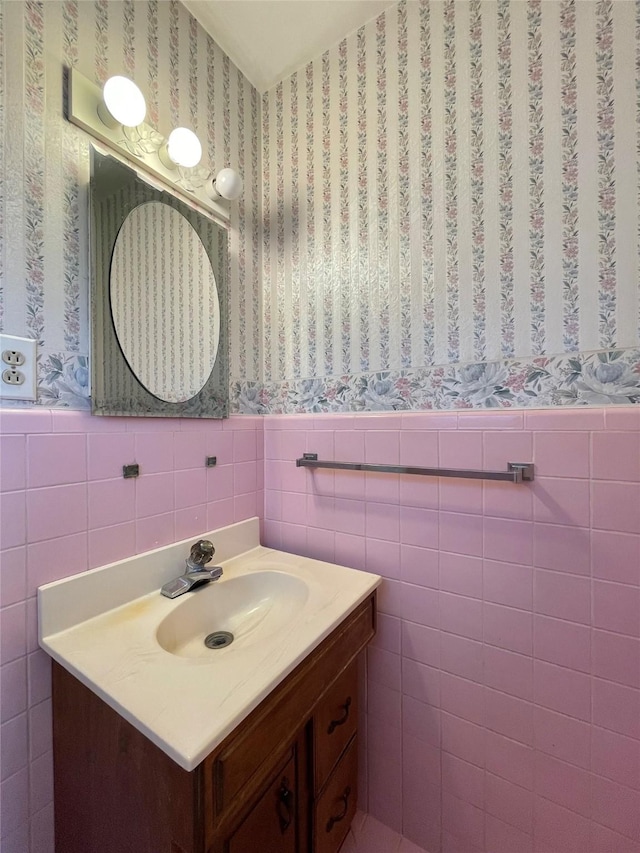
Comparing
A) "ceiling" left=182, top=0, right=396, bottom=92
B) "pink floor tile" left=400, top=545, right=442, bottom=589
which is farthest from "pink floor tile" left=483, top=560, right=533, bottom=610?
"ceiling" left=182, top=0, right=396, bottom=92

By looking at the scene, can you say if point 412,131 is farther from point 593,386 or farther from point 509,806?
point 509,806

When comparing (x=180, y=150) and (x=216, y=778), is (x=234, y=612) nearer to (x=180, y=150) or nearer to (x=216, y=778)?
(x=216, y=778)

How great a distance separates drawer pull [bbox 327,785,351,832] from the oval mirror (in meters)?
1.21

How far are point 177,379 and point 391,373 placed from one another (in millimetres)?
643

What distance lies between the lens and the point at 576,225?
31.1 inches

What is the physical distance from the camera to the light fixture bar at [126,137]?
762 millimetres

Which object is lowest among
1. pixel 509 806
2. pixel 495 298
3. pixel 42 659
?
pixel 509 806

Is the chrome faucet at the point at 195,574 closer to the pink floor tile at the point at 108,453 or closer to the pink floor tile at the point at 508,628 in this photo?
the pink floor tile at the point at 108,453

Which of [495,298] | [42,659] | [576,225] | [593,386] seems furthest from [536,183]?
[42,659]

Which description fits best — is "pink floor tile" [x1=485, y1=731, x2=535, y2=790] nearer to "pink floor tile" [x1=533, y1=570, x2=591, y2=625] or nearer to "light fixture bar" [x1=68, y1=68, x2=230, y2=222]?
"pink floor tile" [x1=533, y1=570, x2=591, y2=625]

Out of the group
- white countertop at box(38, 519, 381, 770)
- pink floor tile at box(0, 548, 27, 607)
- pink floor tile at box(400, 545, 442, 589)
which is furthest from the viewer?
pink floor tile at box(400, 545, 442, 589)

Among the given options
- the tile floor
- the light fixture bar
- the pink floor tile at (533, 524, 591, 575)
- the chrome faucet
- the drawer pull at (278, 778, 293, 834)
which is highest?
the light fixture bar

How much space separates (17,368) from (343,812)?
141 centimetres

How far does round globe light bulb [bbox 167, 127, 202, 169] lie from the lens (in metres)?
0.91
